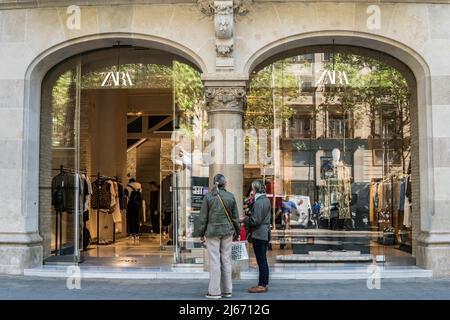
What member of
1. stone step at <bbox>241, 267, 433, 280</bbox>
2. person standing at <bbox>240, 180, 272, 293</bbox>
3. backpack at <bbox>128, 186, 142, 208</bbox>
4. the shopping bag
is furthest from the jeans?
backpack at <bbox>128, 186, 142, 208</bbox>

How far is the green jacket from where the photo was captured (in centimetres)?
969

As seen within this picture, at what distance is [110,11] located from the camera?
12805 millimetres

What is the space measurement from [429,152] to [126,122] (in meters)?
12.1

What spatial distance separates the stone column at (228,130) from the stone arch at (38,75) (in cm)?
59

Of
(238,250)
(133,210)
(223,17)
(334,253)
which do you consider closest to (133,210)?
(133,210)

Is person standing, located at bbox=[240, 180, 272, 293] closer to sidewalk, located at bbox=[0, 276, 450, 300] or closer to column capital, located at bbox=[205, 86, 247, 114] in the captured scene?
sidewalk, located at bbox=[0, 276, 450, 300]

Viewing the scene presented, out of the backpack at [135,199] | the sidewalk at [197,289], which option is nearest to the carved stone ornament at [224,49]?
the sidewalk at [197,289]

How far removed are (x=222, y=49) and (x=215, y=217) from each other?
408 centimetres

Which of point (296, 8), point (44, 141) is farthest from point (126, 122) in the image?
point (296, 8)

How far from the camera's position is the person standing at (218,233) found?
382 inches

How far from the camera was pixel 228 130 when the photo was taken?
40.9ft

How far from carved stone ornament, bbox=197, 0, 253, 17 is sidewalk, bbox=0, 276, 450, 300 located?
5402mm

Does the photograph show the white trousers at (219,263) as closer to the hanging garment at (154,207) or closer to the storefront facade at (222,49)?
the storefront facade at (222,49)

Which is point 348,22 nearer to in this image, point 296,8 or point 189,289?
point 296,8
